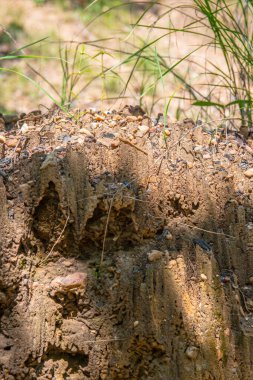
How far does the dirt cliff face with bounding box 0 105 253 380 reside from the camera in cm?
198

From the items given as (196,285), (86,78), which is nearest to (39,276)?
(196,285)

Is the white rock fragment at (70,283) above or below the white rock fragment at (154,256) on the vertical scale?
below

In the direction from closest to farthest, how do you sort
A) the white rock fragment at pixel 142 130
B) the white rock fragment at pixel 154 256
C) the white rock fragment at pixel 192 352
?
the white rock fragment at pixel 192 352 → the white rock fragment at pixel 154 256 → the white rock fragment at pixel 142 130

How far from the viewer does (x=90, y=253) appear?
2129mm

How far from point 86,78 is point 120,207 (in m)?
3.14

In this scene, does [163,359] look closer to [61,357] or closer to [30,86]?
[61,357]

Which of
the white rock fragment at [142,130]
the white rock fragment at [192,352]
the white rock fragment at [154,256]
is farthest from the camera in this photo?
the white rock fragment at [142,130]

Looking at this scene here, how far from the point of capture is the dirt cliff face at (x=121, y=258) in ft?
6.49

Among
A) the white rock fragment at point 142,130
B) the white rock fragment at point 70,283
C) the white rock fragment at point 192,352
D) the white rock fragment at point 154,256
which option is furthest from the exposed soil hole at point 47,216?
the white rock fragment at point 192,352

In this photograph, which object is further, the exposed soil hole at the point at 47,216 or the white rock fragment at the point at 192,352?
the exposed soil hole at the point at 47,216

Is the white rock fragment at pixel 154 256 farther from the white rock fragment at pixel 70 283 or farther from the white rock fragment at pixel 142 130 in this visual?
the white rock fragment at pixel 142 130

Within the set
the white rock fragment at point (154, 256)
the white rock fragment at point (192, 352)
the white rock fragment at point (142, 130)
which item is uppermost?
the white rock fragment at point (142, 130)

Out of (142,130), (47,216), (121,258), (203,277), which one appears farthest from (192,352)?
(142,130)

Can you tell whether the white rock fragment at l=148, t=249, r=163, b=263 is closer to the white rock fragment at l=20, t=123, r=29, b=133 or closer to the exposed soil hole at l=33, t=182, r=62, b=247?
the exposed soil hole at l=33, t=182, r=62, b=247
